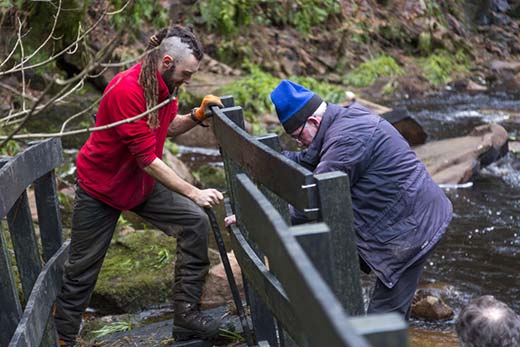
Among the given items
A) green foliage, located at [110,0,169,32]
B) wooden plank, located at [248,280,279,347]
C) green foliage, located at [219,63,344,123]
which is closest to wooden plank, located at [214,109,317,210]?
wooden plank, located at [248,280,279,347]

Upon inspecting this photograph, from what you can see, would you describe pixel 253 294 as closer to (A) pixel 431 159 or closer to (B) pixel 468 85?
(A) pixel 431 159

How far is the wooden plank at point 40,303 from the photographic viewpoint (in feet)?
12.2

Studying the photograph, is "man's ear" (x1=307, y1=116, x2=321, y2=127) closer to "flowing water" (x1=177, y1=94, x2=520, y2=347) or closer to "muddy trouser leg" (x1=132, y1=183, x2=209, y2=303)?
"muddy trouser leg" (x1=132, y1=183, x2=209, y2=303)

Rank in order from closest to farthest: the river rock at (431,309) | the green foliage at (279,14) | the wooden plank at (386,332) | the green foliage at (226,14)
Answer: the wooden plank at (386,332)
the river rock at (431,309)
the green foliage at (226,14)
the green foliage at (279,14)

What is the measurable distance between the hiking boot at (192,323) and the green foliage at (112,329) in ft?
2.83

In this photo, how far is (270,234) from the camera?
2389 mm

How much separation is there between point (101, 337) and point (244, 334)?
115 centimetres

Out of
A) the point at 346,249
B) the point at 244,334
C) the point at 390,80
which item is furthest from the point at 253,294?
the point at 390,80

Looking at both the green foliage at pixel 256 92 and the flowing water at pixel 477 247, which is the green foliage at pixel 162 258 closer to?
the flowing water at pixel 477 247

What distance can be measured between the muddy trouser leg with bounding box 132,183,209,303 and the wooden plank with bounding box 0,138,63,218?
649 millimetres

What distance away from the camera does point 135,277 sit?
6957mm

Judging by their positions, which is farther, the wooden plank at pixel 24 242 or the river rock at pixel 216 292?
the river rock at pixel 216 292

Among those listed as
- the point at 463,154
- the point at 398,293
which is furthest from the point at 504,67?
the point at 398,293

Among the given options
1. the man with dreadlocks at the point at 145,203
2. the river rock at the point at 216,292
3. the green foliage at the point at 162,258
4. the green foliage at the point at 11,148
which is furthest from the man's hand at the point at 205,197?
the green foliage at the point at 11,148
